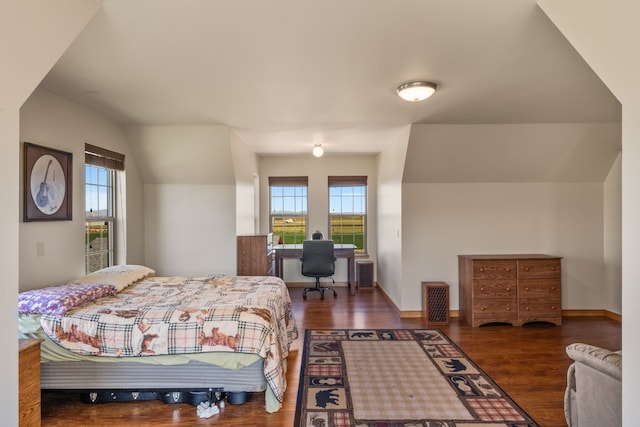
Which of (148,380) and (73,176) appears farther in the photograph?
(73,176)

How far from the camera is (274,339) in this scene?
7.82 feet

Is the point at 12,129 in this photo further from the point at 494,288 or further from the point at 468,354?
the point at 494,288

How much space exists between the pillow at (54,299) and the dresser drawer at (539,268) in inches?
179

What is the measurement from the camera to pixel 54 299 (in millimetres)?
2326

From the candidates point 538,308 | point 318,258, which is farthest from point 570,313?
point 318,258

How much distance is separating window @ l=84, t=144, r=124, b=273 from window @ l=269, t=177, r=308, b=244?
3.00 m

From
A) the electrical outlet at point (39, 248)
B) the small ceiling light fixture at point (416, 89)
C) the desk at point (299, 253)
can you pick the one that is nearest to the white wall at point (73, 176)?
the electrical outlet at point (39, 248)

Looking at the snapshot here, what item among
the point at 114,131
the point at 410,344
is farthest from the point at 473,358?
the point at 114,131

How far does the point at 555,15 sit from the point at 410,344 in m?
3.05

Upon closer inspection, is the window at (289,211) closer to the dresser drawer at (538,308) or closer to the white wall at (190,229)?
the white wall at (190,229)

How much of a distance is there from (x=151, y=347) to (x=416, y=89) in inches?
107

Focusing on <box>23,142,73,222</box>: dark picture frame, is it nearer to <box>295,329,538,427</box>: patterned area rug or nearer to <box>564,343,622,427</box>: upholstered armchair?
<box>295,329,538,427</box>: patterned area rug

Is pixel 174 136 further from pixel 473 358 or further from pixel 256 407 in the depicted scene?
pixel 473 358


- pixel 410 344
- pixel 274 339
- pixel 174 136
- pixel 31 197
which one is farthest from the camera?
Answer: pixel 174 136
